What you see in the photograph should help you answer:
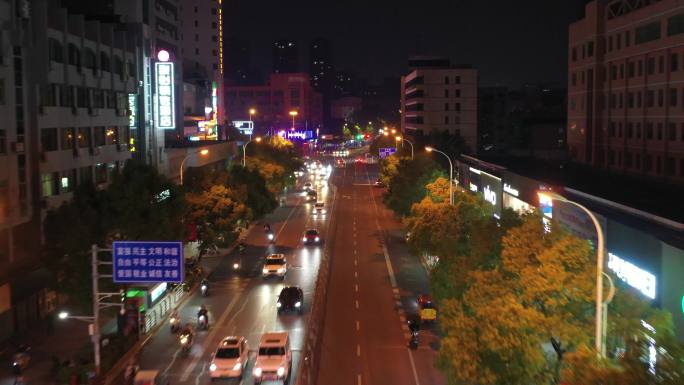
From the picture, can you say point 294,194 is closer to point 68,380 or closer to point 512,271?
point 68,380

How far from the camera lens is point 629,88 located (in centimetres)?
4853

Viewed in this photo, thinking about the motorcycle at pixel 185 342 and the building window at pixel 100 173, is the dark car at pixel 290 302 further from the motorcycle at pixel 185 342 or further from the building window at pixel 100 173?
the building window at pixel 100 173

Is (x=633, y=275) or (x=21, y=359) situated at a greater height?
(x=633, y=275)

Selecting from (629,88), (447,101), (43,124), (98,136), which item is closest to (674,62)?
(629,88)

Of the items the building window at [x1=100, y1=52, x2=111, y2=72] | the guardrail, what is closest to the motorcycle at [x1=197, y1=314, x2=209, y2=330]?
the guardrail

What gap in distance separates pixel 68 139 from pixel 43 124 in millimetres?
3441

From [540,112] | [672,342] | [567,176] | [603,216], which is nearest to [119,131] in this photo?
[567,176]

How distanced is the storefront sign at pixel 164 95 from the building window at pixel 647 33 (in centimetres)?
3213

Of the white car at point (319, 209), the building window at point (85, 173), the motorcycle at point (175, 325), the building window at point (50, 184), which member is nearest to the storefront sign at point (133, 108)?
the building window at point (85, 173)

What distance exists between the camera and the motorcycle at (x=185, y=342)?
97.5 feet

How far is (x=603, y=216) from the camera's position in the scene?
26.3 meters

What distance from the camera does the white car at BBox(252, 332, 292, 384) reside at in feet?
83.3

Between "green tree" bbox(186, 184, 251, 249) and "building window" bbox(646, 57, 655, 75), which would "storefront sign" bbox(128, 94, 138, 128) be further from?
"building window" bbox(646, 57, 655, 75)

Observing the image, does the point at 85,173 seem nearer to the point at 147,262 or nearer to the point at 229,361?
the point at 147,262
